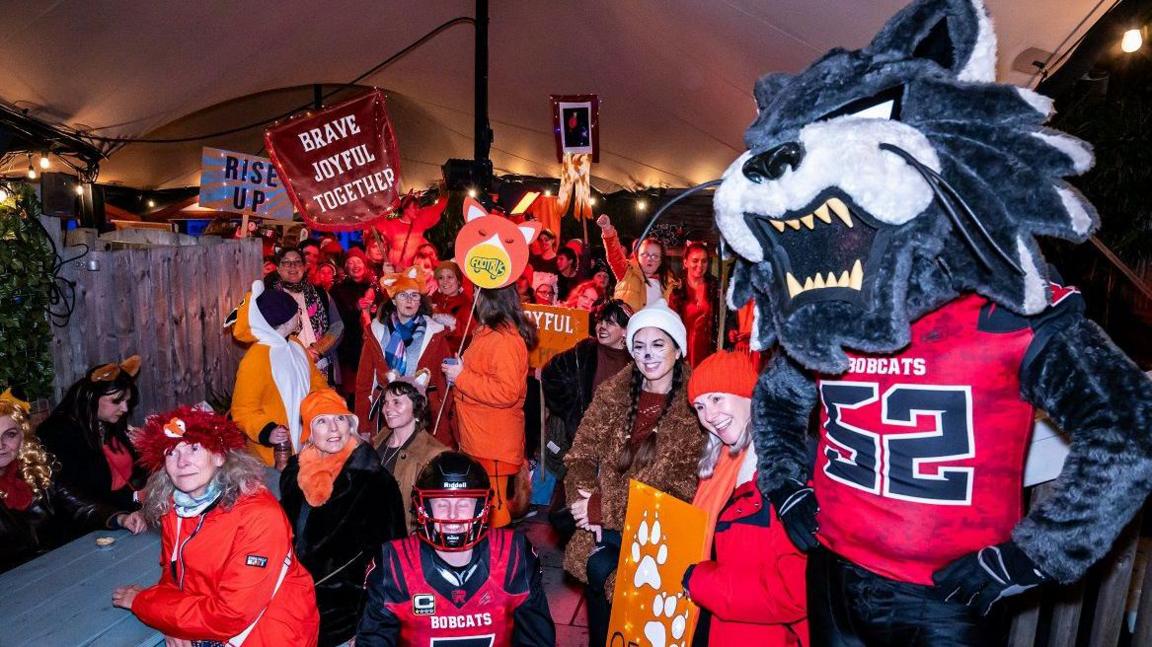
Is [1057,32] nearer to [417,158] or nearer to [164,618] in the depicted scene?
[164,618]

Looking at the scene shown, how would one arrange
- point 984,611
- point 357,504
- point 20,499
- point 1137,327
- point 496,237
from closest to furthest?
point 984,611
point 357,504
point 20,499
point 496,237
point 1137,327

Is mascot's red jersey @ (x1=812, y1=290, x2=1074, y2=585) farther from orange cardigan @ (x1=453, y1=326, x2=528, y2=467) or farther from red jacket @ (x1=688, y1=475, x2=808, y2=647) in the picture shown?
orange cardigan @ (x1=453, y1=326, x2=528, y2=467)

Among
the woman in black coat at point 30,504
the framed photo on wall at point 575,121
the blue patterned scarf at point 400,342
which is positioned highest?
the framed photo on wall at point 575,121

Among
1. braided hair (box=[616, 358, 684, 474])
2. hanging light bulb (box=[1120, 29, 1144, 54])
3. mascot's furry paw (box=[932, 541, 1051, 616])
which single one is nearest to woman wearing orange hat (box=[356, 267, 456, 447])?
braided hair (box=[616, 358, 684, 474])

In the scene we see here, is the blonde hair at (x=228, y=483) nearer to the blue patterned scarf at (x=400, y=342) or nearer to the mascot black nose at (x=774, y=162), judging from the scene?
the blue patterned scarf at (x=400, y=342)

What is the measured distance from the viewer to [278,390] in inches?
190

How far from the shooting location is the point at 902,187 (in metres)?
1.69

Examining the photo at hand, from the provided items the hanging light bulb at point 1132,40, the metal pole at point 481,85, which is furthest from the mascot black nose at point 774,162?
the metal pole at point 481,85

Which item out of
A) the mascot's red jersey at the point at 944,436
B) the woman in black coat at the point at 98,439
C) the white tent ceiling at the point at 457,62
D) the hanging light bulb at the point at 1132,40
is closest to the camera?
the mascot's red jersey at the point at 944,436

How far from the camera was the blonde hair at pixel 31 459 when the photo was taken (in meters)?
4.00

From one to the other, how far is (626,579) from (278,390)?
2848mm

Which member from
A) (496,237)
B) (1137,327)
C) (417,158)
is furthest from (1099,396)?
(417,158)

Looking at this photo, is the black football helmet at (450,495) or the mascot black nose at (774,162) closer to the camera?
the mascot black nose at (774,162)

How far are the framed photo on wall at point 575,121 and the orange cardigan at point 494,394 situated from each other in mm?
6845
